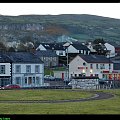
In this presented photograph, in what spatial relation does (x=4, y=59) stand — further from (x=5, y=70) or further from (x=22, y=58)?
(x=22, y=58)

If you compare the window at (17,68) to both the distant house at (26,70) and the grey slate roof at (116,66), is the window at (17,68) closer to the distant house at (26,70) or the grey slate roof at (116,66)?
the distant house at (26,70)

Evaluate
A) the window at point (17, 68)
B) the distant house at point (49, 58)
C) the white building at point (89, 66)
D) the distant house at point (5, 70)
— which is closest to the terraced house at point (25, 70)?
the window at point (17, 68)

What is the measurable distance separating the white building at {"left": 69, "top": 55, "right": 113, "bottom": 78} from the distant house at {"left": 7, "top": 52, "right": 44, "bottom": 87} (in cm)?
1677

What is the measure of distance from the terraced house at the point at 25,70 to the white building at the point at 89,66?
661 inches

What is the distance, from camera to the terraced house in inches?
2092

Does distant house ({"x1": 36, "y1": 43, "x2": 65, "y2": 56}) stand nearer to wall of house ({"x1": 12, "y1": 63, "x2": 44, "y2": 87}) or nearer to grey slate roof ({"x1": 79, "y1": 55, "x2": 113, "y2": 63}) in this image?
grey slate roof ({"x1": 79, "y1": 55, "x2": 113, "y2": 63})

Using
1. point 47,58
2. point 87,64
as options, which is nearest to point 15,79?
point 87,64

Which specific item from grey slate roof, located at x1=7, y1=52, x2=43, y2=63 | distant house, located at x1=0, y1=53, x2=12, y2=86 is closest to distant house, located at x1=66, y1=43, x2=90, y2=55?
grey slate roof, located at x1=7, y1=52, x2=43, y2=63

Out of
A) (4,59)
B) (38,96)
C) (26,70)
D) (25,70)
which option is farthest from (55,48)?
(38,96)

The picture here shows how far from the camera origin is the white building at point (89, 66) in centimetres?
7094
